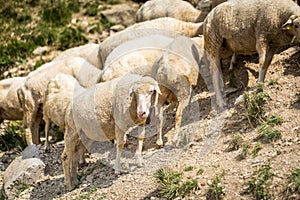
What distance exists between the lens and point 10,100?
44.6 ft

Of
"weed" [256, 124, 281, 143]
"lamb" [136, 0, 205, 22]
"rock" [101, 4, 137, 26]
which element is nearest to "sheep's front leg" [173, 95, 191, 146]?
"weed" [256, 124, 281, 143]

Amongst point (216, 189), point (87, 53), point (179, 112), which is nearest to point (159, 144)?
point (179, 112)

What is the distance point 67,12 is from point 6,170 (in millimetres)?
10689

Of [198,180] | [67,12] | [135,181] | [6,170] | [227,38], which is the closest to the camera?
[198,180]

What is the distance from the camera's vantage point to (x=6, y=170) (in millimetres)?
11344

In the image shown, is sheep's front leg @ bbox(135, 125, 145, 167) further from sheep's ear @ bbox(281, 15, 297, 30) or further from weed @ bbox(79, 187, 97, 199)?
sheep's ear @ bbox(281, 15, 297, 30)

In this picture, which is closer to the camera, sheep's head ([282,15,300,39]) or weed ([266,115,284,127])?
weed ([266,115,284,127])

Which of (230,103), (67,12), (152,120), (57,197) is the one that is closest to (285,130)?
(230,103)

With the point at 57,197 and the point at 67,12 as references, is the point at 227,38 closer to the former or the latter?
the point at 57,197

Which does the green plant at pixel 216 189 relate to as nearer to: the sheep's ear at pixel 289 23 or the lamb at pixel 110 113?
the lamb at pixel 110 113

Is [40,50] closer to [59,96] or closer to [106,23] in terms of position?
[106,23]

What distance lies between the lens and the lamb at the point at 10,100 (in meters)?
13.6

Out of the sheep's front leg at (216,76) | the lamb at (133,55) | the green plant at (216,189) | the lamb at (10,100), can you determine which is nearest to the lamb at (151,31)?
the lamb at (133,55)

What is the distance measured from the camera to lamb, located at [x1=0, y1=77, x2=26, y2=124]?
13.6 metres
